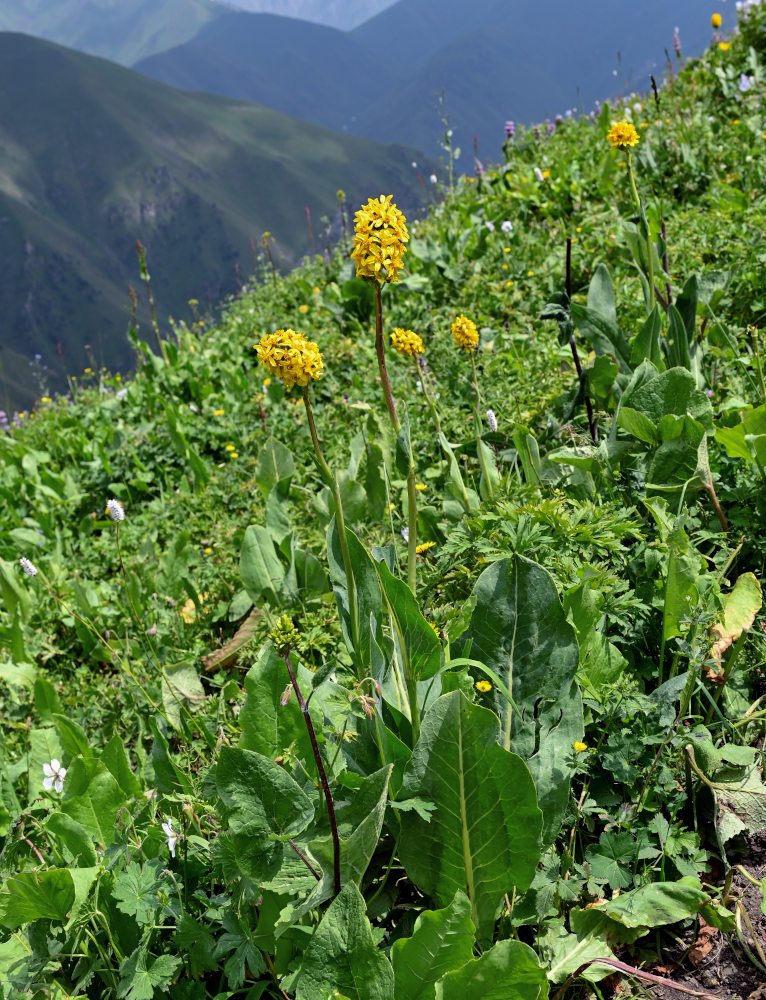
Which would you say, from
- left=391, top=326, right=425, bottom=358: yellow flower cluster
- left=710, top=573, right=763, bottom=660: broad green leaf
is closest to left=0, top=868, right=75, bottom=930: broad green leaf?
left=710, top=573, right=763, bottom=660: broad green leaf

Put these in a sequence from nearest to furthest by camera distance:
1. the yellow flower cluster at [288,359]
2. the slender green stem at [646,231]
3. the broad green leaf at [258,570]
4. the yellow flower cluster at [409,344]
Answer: the yellow flower cluster at [288,359] < the yellow flower cluster at [409,344] < the slender green stem at [646,231] < the broad green leaf at [258,570]

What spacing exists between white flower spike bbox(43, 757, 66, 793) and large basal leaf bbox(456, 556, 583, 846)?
1.25m

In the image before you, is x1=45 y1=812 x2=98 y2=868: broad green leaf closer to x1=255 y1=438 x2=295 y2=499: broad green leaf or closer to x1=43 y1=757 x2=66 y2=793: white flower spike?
x1=43 y1=757 x2=66 y2=793: white flower spike

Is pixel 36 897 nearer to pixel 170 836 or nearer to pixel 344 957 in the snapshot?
pixel 170 836

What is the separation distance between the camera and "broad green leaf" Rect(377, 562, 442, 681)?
1695 mm

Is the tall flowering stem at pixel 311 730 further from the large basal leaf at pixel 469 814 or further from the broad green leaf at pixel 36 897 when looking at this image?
the broad green leaf at pixel 36 897

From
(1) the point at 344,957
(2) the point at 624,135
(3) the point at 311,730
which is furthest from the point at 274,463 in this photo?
(1) the point at 344,957

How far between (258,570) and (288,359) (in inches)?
58.8

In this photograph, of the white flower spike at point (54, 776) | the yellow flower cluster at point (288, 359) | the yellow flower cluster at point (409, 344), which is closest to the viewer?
the yellow flower cluster at point (288, 359)

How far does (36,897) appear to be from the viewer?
1594 mm

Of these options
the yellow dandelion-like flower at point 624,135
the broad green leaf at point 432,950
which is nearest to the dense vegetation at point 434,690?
the broad green leaf at point 432,950

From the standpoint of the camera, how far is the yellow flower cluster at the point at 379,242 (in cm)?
157

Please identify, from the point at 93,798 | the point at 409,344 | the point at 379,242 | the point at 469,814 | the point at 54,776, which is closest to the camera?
the point at 469,814

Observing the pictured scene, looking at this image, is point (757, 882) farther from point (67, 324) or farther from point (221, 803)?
point (67, 324)
